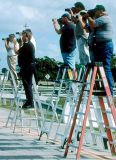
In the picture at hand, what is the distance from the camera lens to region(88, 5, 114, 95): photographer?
9.44 meters

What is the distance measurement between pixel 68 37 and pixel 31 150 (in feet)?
8.63

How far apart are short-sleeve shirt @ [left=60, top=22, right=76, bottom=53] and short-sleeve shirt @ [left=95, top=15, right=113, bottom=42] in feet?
6.30

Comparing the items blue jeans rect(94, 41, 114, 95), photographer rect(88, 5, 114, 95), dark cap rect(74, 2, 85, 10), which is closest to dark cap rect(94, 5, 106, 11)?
photographer rect(88, 5, 114, 95)

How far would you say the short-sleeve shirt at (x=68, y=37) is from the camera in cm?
1135

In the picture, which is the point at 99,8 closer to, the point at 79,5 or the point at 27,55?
the point at 79,5

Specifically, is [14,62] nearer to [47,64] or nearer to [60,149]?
[60,149]

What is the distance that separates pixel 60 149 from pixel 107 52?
85.5 inches

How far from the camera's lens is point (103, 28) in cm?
945

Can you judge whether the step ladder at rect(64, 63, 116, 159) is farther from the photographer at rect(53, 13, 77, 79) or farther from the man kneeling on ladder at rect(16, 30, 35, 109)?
the man kneeling on ladder at rect(16, 30, 35, 109)

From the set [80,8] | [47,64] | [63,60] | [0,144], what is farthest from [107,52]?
[47,64]

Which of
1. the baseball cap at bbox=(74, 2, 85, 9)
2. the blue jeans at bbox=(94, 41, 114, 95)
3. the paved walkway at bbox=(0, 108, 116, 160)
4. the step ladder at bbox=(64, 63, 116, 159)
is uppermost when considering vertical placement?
the baseball cap at bbox=(74, 2, 85, 9)

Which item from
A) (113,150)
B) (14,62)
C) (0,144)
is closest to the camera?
(113,150)

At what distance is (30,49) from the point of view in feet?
41.4

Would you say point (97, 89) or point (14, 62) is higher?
point (14, 62)
